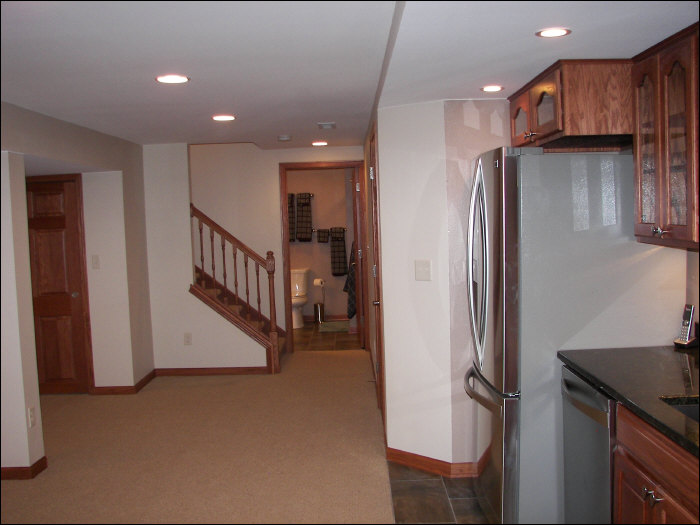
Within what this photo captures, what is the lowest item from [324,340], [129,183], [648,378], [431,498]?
[431,498]

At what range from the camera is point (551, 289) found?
102 inches

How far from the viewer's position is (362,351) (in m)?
6.22

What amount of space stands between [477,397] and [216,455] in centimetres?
164

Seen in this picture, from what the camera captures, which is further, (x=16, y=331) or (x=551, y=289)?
(x=16, y=331)

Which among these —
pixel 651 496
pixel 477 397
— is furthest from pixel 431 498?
pixel 651 496

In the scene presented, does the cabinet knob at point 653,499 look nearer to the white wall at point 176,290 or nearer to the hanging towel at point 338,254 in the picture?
the white wall at point 176,290

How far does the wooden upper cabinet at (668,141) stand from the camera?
6.86ft

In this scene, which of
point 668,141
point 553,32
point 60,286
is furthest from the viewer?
point 60,286

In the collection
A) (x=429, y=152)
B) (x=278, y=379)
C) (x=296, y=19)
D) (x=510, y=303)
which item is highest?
(x=296, y=19)

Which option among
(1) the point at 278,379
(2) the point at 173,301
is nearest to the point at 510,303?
(1) the point at 278,379

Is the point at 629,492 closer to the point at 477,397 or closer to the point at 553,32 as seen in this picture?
the point at 477,397

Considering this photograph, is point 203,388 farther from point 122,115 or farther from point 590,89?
point 590,89

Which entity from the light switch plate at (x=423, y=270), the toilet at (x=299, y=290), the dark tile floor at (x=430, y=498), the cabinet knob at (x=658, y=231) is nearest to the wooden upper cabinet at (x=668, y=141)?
the cabinet knob at (x=658, y=231)

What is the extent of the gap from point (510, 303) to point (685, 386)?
734mm
